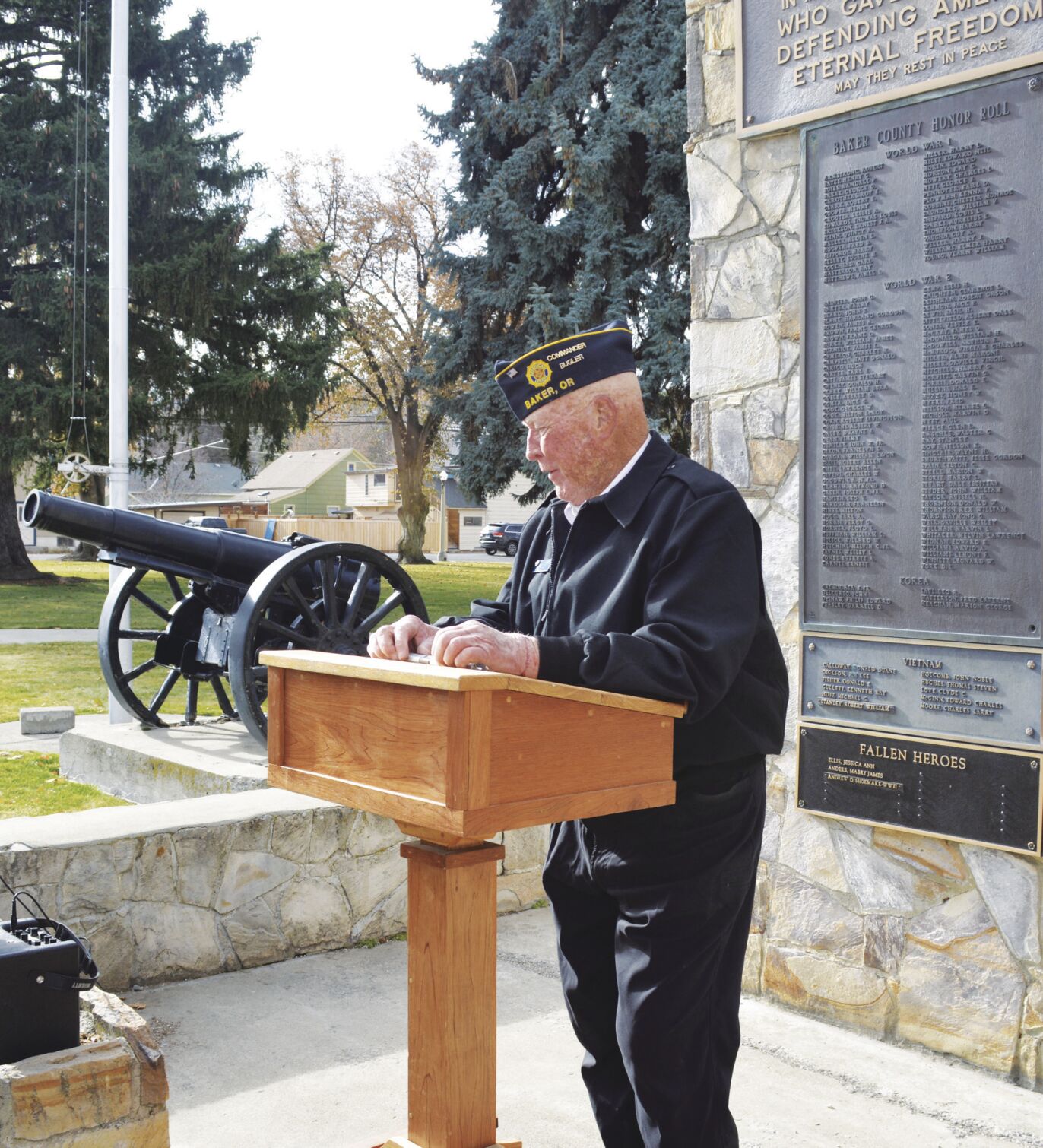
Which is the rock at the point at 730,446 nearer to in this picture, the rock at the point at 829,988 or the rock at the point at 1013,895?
the rock at the point at 1013,895

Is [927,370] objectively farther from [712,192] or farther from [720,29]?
[720,29]

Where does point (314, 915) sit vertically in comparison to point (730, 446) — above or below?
below

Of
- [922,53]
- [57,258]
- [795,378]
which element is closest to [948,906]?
[795,378]

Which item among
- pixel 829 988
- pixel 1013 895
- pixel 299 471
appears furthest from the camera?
pixel 299 471

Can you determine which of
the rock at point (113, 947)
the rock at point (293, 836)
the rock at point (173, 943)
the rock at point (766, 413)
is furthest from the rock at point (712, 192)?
the rock at point (113, 947)

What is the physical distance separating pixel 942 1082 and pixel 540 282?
1708 centimetres

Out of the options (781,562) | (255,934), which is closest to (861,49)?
(781,562)

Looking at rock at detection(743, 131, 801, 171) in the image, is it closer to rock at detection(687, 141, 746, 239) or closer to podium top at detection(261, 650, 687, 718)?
rock at detection(687, 141, 746, 239)

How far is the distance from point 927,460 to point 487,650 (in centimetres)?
222

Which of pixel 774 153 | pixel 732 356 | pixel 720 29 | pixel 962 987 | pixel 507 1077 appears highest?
pixel 720 29

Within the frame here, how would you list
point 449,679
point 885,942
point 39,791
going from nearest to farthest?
point 449,679 < point 885,942 < point 39,791

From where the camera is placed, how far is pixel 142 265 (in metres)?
23.3

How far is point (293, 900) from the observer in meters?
4.73

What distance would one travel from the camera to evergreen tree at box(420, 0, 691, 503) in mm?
18047
